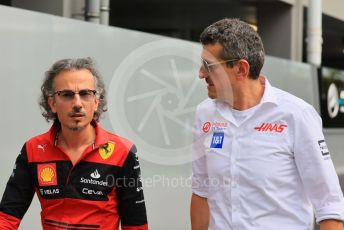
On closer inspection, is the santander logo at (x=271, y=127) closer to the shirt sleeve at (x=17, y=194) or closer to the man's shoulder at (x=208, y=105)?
the man's shoulder at (x=208, y=105)

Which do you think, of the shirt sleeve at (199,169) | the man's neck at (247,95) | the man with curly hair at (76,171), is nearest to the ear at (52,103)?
the man with curly hair at (76,171)

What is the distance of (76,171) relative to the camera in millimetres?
2676

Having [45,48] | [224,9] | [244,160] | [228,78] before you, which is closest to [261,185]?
[244,160]

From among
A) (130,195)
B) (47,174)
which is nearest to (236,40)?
(130,195)

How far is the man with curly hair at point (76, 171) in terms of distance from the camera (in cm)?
264

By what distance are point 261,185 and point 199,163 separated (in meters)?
0.44

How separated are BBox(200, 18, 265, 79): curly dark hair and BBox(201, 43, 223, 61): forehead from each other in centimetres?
2

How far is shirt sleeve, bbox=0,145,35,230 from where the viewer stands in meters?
2.73

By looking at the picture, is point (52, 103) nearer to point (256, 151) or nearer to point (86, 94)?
point (86, 94)

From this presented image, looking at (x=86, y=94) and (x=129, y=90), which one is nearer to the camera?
(x=86, y=94)

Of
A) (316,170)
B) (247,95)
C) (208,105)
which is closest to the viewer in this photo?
(316,170)

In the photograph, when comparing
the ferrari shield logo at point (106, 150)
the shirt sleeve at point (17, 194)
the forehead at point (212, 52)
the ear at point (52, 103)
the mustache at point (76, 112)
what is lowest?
the shirt sleeve at point (17, 194)

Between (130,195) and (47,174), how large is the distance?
14.4 inches

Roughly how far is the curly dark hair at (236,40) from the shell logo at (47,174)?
869mm
